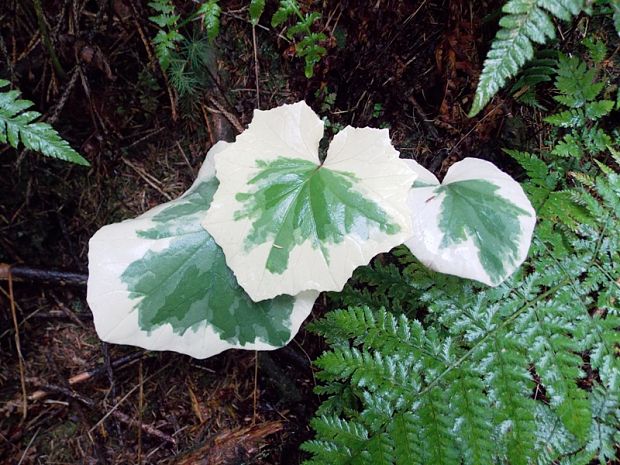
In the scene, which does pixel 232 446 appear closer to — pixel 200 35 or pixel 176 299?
pixel 176 299

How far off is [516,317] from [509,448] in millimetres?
395

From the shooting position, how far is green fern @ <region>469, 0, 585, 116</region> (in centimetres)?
132

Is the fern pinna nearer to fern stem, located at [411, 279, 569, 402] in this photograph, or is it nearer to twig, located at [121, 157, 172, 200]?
fern stem, located at [411, 279, 569, 402]

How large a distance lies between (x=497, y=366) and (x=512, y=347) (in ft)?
0.26

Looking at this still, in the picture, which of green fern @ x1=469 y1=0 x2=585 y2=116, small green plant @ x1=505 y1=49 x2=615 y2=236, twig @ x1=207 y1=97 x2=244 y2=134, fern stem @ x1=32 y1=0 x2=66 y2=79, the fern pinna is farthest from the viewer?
twig @ x1=207 y1=97 x2=244 y2=134

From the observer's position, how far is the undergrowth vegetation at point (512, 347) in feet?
4.72

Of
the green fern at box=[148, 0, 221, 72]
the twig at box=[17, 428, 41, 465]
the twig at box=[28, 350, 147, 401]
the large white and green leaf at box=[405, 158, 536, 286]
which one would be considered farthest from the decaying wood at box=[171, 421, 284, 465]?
the green fern at box=[148, 0, 221, 72]

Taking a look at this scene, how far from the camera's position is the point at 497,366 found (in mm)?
1489

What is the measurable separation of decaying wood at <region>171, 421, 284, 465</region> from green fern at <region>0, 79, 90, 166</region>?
115 cm

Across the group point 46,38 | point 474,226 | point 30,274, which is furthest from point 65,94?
point 474,226

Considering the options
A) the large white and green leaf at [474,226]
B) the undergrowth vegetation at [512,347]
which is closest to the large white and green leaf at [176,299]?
the undergrowth vegetation at [512,347]

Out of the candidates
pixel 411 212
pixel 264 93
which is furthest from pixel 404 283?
pixel 264 93

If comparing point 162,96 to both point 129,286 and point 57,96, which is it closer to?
point 57,96

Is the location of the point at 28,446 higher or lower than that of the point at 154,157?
lower
